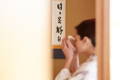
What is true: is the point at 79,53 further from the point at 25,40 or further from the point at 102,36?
the point at 25,40

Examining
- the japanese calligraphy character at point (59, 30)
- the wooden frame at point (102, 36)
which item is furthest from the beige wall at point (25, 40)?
the wooden frame at point (102, 36)

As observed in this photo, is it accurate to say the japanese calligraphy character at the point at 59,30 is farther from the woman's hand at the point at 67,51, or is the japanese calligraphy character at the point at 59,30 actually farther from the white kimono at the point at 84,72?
the white kimono at the point at 84,72

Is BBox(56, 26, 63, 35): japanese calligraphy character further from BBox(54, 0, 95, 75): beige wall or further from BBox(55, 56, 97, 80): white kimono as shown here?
BBox(55, 56, 97, 80): white kimono

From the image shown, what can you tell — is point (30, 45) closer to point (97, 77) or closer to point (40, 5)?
point (40, 5)

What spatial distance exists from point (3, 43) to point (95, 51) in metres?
0.34

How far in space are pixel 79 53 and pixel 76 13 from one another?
154 mm

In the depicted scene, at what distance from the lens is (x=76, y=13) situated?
0.69 m

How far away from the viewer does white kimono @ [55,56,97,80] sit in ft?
2.28

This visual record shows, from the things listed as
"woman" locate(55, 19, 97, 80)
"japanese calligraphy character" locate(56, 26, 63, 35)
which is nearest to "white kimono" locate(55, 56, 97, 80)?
"woman" locate(55, 19, 97, 80)

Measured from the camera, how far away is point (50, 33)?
0.69m

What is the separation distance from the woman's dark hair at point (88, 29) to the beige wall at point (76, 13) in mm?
16

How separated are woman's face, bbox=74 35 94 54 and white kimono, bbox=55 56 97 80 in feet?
0.12
